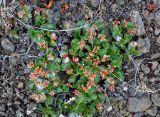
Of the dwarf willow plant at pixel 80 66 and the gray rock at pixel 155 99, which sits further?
the gray rock at pixel 155 99

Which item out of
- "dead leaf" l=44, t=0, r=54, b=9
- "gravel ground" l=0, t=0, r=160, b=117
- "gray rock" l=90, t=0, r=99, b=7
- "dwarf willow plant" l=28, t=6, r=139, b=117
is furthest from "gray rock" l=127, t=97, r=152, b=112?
"dead leaf" l=44, t=0, r=54, b=9

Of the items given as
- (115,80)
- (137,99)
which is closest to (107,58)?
(115,80)

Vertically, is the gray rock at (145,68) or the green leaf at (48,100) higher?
the gray rock at (145,68)

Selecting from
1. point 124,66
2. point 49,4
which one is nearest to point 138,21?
point 124,66

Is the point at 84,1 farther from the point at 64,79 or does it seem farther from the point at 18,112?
the point at 18,112

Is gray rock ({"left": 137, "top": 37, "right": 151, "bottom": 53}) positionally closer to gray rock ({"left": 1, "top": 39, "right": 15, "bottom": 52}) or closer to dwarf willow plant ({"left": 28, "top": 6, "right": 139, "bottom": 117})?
dwarf willow plant ({"left": 28, "top": 6, "right": 139, "bottom": 117})

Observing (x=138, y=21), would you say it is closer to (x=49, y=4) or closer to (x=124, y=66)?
(x=124, y=66)

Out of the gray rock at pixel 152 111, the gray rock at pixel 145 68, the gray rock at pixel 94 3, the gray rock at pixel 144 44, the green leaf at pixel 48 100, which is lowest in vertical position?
the gray rock at pixel 152 111

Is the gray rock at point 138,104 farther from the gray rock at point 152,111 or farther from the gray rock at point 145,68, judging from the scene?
the gray rock at point 145,68

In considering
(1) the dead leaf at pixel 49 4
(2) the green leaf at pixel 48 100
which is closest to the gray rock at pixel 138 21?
(1) the dead leaf at pixel 49 4
